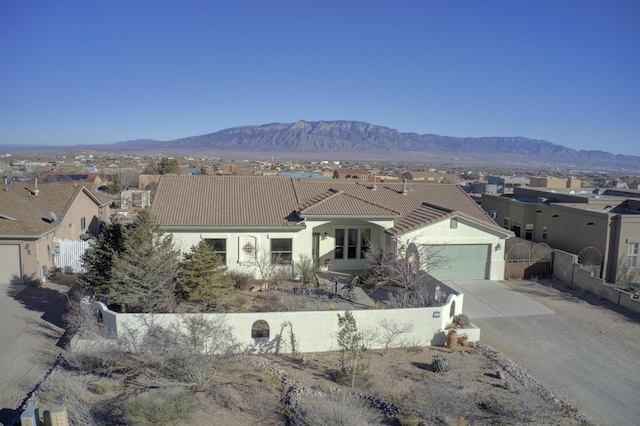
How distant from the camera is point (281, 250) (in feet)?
69.8

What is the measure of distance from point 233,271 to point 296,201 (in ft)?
15.1

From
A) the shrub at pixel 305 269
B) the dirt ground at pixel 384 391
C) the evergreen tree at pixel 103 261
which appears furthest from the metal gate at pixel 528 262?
the evergreen tree at pixel 103 261

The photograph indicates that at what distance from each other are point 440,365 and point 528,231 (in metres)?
16.5

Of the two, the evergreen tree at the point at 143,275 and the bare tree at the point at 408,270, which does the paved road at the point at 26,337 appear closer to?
the evergreen tree at the point at 143,275

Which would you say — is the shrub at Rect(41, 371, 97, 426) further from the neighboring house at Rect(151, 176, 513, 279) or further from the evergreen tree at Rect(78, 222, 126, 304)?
the neighboring house at Rect(151, 176, 513, 279)

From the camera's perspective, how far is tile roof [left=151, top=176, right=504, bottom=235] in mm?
21031

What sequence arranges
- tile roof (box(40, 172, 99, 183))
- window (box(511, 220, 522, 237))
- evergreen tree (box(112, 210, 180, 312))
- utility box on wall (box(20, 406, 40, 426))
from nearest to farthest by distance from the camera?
utility box on wall (box(20, 406, 40, 426)) < evergreen tree (box(112, 210, 180, 312)) < window (box(511, 220, 522, 237)) < tile roof (box(40, 172, 99, 183))

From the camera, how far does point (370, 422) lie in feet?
34.6

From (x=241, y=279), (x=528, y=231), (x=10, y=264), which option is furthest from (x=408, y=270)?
(x=10, y=264)

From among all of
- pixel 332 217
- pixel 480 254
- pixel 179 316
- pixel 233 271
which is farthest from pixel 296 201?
pixel 179 316

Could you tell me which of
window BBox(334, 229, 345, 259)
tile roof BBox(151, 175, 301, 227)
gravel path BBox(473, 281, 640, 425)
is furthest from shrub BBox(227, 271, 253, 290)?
gravel path BBox(473, 281, 640, 425)

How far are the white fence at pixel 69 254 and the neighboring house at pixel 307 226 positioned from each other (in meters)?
4.14

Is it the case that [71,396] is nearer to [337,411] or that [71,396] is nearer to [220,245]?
[337,411]

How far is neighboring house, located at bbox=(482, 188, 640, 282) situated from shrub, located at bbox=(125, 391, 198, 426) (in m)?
19.3
